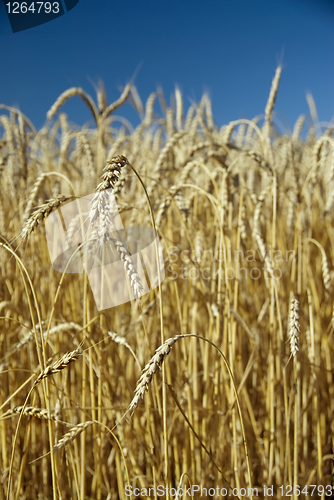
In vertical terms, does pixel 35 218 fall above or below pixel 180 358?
above

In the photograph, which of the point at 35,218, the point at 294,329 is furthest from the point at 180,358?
the point at 35,218

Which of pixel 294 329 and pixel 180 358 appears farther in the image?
pixel 180 358

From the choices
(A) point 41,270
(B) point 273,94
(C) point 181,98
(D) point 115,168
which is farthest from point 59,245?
(C) point 181,98

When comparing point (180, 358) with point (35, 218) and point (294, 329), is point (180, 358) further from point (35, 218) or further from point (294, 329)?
point (35, 218)

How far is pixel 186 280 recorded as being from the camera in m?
0.82

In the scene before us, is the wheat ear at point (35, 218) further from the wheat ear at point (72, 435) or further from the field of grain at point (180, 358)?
the wheat ear at point (72, 435)

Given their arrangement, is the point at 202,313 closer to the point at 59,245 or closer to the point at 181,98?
the point at 59,245

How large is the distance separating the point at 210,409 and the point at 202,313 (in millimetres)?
249

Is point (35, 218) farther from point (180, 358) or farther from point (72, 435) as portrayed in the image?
point (180, 358)

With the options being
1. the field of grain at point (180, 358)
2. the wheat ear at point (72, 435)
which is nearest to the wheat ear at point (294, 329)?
the field of grain at point (180, 358)

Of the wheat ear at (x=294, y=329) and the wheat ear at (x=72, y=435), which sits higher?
the wheat ear at (x=294, y=329)

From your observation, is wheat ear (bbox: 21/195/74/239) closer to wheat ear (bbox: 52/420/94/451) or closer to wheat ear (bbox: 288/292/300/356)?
wheat ear (bbox: 52/420/94/451)

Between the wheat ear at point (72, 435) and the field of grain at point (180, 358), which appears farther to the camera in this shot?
the field of grain at point (180, 358)

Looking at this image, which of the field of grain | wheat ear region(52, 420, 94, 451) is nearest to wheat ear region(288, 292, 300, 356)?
the field of grain
